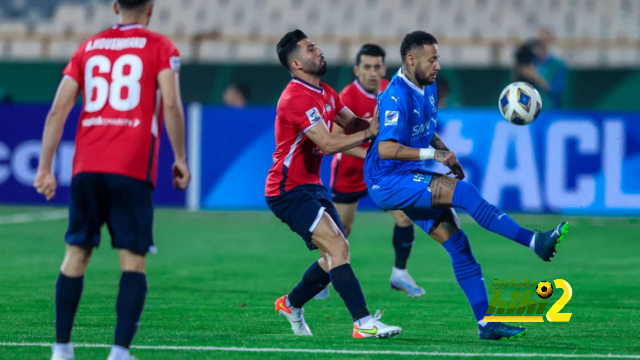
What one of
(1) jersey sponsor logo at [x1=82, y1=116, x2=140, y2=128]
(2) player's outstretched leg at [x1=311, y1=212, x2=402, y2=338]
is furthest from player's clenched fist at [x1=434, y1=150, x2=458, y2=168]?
(1) jersey sponsor logo at [x1=82, y1=116, x2=140, y2=128]

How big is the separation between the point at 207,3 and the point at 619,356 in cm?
1712

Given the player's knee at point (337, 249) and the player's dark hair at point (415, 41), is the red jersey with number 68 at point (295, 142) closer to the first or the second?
the player's knee at point (337, 249)

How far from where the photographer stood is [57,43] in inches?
783

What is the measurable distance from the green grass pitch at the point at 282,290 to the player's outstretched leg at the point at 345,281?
0.11 metres

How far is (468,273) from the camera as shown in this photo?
653 centimetres

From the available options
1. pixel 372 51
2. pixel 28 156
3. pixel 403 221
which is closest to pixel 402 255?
pixel 403 221

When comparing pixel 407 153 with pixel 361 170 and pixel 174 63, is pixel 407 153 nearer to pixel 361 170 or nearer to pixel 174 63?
pixel 174 63

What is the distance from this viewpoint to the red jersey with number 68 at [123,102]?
515 centimetres

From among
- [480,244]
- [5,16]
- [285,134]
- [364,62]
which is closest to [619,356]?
[285,134]

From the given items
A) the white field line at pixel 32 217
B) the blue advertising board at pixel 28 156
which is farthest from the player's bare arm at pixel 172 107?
the blue advertising board at pixel 28 156

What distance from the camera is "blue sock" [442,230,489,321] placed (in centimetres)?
647

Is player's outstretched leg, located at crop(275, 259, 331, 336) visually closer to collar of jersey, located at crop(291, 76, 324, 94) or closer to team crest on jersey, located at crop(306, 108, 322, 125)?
team crest on jersey, located at crop(306, 108, 322, 125)

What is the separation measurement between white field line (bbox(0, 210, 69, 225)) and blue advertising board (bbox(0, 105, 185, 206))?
1.11 ft

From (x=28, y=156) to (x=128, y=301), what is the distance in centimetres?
1169
